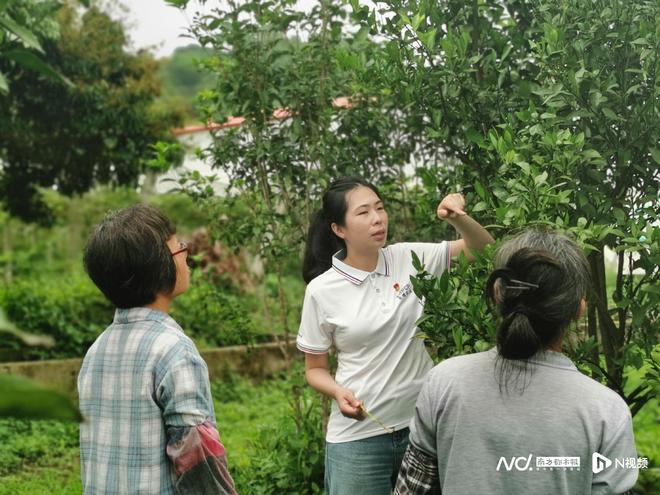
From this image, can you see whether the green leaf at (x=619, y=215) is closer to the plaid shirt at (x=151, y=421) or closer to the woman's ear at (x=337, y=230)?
the woman's ear at (x=337, y=230)

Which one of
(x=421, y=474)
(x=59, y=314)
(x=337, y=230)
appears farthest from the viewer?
(x=59, y=314)

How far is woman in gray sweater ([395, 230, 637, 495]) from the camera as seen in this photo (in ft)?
6.27

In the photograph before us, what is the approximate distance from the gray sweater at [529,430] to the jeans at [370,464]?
0.98 m

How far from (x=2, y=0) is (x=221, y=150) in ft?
11.9

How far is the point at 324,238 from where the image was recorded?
11.5ft

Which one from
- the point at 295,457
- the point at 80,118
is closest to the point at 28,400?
the point at 295,457

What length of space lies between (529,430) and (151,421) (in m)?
Result: 0.99

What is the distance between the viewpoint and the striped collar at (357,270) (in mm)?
3164

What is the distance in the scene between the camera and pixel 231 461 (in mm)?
5949

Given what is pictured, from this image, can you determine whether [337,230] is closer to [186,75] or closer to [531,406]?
[531,406]

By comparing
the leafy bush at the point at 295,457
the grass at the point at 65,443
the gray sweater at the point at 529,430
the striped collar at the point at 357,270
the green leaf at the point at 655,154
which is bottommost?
the grass at the point at 65,443

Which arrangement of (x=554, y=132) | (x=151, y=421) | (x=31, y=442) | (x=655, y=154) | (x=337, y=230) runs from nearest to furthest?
(x=151, y=421) → (x=554, y=132) → (x=655, y=154) → (x=337, y=230) → (x=31, y=442)

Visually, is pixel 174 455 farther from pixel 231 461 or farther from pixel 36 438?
pixel 36 438

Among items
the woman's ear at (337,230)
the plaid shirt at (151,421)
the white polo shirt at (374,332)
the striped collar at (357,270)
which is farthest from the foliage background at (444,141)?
the plaid shirt at (151,421)
